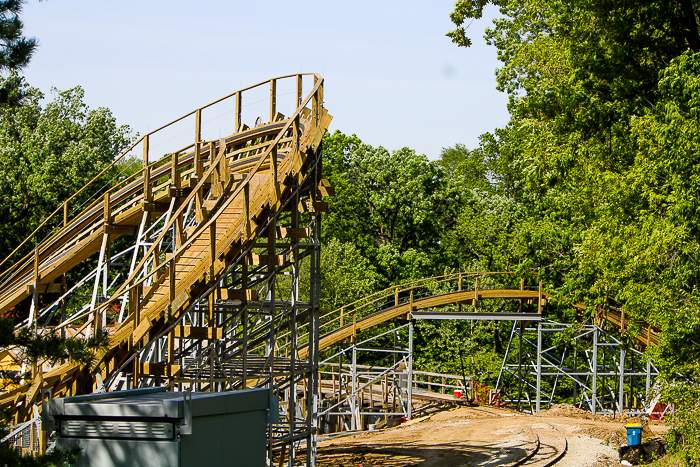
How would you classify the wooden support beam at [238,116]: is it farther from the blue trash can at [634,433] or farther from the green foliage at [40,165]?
the green foliage at [40,165]

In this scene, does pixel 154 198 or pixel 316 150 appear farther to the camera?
pixel 154 198

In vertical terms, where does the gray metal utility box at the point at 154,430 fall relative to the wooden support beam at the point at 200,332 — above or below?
below

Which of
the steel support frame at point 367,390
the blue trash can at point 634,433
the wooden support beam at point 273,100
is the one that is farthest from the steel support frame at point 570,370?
the wooden support beam at point 273,100

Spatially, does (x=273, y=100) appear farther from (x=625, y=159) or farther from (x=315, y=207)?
(x=625, y=159)

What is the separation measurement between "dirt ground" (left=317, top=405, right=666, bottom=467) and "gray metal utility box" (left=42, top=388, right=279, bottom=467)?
8920 mm

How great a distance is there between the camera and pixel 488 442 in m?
18.8

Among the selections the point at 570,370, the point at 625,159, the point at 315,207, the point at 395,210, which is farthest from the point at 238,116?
the point at 395,210

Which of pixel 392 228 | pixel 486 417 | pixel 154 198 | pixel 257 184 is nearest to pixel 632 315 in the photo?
pixel 486 417

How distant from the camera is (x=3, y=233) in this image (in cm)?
3403

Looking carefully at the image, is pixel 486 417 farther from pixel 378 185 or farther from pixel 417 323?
pixel 378 185

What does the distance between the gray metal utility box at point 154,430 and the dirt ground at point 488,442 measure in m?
8.92

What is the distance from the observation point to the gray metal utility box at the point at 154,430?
788 centimetres

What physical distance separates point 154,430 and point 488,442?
12.5 m

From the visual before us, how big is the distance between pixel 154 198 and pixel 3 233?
20357 mm
